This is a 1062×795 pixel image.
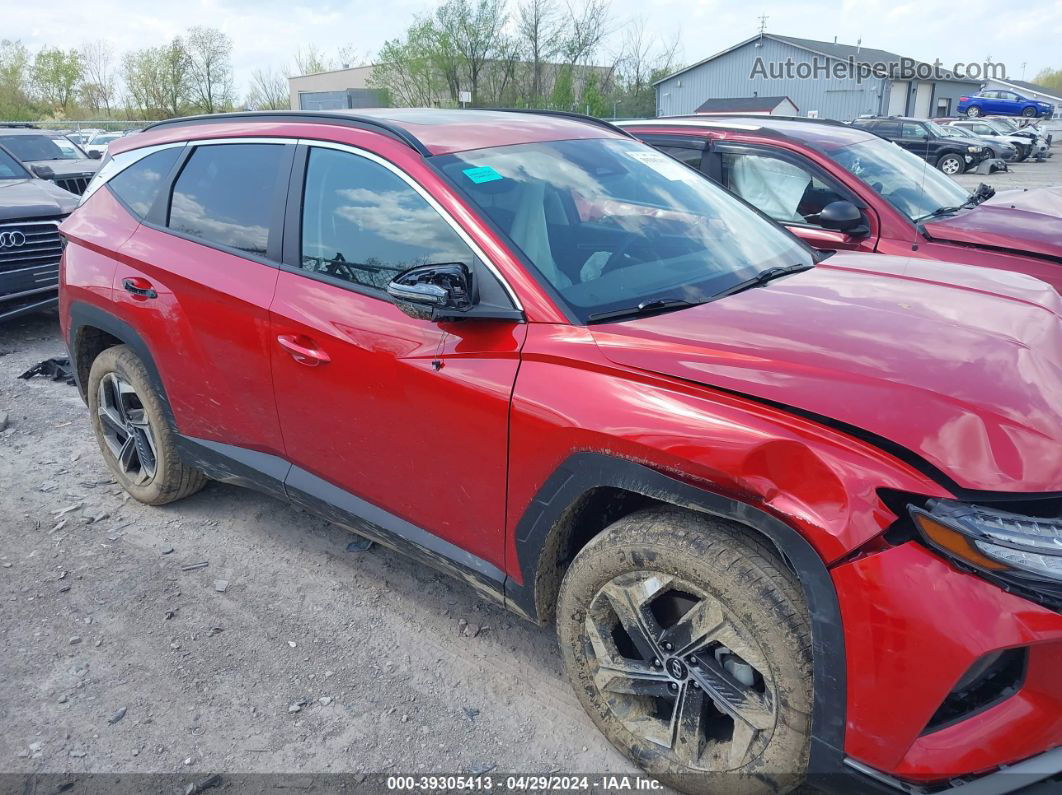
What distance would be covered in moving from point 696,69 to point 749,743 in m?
55.0

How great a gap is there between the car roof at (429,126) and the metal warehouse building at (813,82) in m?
44.1

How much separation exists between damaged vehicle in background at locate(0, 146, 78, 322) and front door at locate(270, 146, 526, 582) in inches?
209

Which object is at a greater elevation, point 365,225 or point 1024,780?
point 365,225

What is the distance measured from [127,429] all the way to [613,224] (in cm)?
269

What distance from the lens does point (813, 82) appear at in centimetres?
4700

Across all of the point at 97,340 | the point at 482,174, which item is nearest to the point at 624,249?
the point at 482,174

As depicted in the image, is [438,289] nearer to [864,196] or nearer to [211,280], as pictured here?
[211,280]

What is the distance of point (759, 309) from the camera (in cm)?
235

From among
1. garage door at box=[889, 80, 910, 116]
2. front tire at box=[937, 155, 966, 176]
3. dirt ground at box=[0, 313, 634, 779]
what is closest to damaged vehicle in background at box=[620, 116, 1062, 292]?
dirt ground at box=[0, 313, 634, 779]

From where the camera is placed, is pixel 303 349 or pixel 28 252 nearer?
pixel 303 349

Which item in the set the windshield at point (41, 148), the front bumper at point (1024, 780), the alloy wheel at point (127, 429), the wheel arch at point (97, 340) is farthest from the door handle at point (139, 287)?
the windshield at point (41, 148)

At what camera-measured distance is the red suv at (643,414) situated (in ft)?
5.53

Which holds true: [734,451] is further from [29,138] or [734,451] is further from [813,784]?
[29,138]

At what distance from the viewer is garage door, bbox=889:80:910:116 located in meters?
45.0
